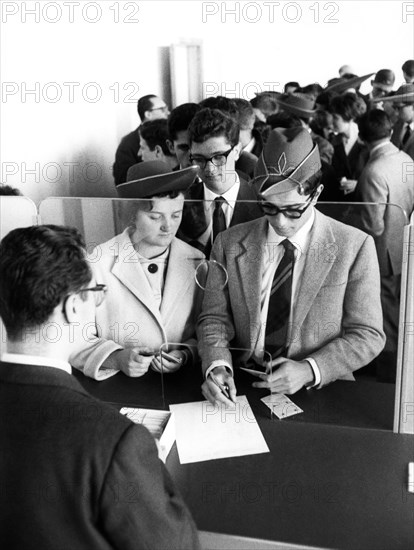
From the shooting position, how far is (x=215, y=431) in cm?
170

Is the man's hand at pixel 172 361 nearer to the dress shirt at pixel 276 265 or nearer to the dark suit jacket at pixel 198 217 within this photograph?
the dress shirt at pixel 276 265

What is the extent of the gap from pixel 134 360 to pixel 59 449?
840 millimetres

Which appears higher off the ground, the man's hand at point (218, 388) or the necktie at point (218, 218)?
the necktie at point (218, 218)

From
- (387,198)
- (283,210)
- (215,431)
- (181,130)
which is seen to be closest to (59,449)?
(215,431)

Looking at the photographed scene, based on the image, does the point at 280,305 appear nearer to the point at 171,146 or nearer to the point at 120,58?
the point at 171,146

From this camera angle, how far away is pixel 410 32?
29.0 feet

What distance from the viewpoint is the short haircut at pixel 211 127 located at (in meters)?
2.46

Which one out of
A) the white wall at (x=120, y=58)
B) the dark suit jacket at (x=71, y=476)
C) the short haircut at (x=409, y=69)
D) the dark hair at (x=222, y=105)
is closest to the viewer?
the dark suit jacket at (x=71, y=476)

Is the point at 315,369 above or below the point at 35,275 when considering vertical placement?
below

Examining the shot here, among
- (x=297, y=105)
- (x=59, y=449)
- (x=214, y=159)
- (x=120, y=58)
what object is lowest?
(x=59, y=449)

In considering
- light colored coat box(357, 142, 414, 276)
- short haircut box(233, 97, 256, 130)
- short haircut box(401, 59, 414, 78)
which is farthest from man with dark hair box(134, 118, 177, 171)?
short haircut box(401, 59, 414, 78)

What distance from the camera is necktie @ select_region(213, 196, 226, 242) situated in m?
1.74

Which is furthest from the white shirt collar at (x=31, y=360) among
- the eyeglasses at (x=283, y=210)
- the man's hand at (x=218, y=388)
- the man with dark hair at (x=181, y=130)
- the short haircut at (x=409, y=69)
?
the short haircut at (x=409, y=69)

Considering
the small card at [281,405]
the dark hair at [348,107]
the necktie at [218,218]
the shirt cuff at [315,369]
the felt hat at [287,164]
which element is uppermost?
the dark hair at [348,107]
